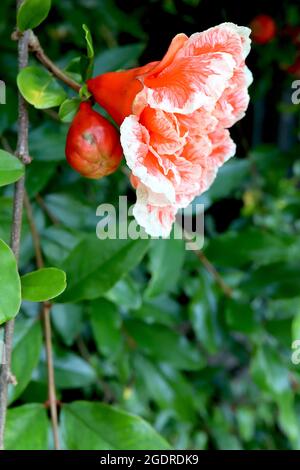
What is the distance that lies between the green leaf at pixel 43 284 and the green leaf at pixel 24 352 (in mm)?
205

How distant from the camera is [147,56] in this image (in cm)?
A: 81

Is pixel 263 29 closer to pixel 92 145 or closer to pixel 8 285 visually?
pixel 92 145

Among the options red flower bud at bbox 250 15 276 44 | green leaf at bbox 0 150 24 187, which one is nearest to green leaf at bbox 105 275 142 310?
green leaf at bbox 0 150 24 187

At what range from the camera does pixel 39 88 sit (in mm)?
531

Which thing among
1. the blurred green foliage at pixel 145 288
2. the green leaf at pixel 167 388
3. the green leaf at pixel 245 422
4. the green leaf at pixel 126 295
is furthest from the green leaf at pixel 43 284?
the green leaf at pixel 245 422

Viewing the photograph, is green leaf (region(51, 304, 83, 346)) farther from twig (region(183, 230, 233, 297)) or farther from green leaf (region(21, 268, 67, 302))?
green leaf (region(21, 268, 67, 302))

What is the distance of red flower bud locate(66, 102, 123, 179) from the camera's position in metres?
0.51

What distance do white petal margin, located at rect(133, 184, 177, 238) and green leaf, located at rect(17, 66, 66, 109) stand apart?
118 millimetres

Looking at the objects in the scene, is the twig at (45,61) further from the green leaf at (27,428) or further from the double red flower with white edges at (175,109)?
the green leaf at (27,428)

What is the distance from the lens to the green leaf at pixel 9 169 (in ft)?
1.66

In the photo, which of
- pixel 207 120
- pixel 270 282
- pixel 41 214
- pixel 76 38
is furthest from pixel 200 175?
pixel 76 38

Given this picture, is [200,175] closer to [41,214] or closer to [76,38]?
[41,214]

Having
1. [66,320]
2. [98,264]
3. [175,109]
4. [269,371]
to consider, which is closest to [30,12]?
[175,109]

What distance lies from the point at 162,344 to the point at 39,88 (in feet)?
1.90
